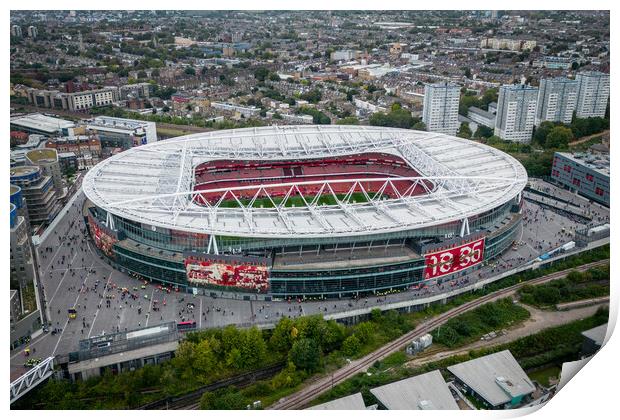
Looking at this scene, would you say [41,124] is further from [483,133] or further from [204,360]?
[483,133]

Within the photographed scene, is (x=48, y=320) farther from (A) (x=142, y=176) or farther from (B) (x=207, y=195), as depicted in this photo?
(B) (x=207, y=195)

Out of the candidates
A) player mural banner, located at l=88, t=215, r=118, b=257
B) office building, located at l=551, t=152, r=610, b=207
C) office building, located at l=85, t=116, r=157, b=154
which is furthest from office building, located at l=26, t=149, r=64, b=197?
office building, located at l=551, t=152, r=610, b=207

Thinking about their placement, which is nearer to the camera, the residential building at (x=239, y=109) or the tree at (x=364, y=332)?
the tree at (x=364, y=332)

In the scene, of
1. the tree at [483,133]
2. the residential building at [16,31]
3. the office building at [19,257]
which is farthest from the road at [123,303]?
the residential building at [16,31]

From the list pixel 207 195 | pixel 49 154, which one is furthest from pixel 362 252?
pixel 49 154

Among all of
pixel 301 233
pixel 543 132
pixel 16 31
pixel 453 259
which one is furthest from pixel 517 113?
pixel 16 31

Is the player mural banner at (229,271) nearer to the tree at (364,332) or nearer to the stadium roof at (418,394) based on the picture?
the tree at (364,332)
